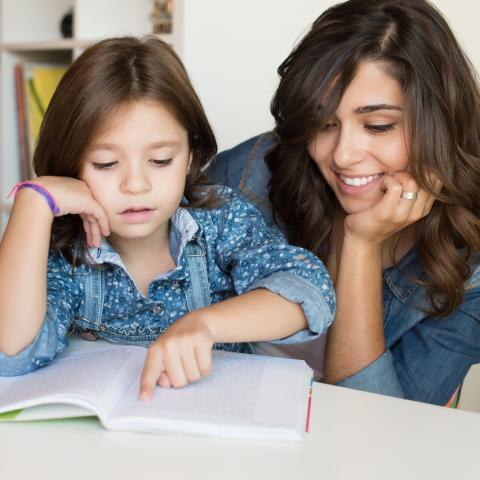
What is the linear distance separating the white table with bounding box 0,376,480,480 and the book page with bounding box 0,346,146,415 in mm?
27

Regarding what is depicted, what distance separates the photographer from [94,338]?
3.80 ft

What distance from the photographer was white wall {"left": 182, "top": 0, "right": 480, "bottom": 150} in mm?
1786

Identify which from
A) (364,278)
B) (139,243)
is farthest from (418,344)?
(139,243)

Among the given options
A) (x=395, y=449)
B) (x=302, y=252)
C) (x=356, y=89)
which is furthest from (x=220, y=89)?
(x=395, y=449)

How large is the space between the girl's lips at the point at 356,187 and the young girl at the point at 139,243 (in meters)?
0.17

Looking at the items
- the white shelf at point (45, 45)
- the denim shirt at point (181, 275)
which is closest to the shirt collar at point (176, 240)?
the denim shirt at point (181, 275)

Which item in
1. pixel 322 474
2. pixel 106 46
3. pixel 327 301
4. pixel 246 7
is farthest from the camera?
pixel 246 7

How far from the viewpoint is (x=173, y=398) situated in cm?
81

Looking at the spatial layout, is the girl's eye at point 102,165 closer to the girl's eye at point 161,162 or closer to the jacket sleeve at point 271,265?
the girl's eye at point 161,162

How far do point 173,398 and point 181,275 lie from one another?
1.34 ft

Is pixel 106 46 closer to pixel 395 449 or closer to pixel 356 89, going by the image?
pixel 356 89

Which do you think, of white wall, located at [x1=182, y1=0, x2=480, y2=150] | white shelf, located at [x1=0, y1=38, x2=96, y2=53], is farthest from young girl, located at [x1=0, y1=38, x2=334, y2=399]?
white shelf, located at [x1=0, y1=38, x2=96, y2=53]

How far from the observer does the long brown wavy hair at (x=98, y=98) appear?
109cm

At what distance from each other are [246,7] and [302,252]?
93 centimetres
